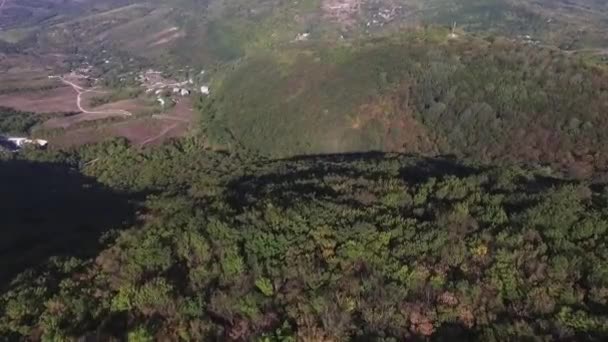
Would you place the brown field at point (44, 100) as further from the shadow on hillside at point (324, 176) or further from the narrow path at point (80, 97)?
the shadow on hillside at point (324, 176)

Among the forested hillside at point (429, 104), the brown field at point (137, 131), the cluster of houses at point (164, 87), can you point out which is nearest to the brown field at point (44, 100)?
the cluster of houses at point (164, 87)

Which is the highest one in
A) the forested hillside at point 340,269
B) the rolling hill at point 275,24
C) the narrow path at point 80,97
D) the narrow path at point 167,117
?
the forested hillside at point 340,269

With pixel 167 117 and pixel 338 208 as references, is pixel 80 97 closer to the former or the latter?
pixel 167 117

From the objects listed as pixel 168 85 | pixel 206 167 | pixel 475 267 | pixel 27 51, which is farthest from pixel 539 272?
pixel 27 51

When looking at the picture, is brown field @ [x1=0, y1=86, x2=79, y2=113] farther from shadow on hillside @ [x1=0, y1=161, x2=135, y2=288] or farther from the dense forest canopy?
shadow on hillside @ [x1=0, y1=161, x2=135, y2=288]

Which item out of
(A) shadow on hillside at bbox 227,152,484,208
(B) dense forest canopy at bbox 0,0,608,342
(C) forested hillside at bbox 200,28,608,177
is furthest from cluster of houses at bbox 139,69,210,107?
(A) shadow on hillside at bbox 227,152,484,208

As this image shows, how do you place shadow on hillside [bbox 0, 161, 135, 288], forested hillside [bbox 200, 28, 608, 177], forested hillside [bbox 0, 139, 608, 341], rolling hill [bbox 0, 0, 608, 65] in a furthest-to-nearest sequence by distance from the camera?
rolling hill [bbox 0, 0, 608, 65]
forested hillside [bbox 200, 28, 608, 177]
shadow on hillside [bbox 0, 161, 135, 288]
forested hillside [bbox 0, 139, 608, 341]
